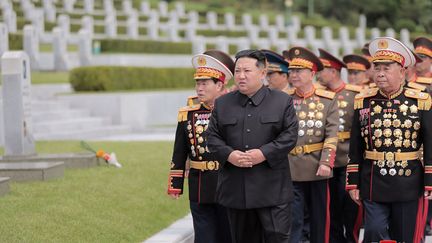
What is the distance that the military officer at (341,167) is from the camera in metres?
10.5

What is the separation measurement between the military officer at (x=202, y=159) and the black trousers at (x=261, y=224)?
1088mm

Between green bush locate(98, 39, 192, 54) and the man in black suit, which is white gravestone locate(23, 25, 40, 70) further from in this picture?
the man in black suit

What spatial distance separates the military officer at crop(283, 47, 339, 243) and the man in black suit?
219 cm

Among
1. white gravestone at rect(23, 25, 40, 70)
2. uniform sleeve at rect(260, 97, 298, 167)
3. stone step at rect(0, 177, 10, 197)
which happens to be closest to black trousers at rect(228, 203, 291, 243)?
uniform sleeve at rect(260, 97, 298, 167)

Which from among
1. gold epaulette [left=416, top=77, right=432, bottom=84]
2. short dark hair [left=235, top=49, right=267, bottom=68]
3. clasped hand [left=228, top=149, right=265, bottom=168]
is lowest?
clasped hand [left=228, top=149, right=265, bottom=168]

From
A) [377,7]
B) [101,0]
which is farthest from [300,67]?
[377,7]

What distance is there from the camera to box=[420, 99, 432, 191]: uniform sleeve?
8.24 m

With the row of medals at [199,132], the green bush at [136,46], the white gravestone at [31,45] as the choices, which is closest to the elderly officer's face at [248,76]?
the row of medals at [199,132]

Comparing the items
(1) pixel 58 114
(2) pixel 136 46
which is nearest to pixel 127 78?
(1) pixel 58 114

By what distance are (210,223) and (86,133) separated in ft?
43.9

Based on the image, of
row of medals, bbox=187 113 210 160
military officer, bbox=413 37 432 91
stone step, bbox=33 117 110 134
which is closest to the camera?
row of medals, bbox=187 113 210 160

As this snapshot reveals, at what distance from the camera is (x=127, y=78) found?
26.5m

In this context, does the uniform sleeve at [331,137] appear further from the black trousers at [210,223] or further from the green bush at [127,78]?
the green bush at [127,78]

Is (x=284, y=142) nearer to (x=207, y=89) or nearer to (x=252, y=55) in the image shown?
(x=252, y=55)
